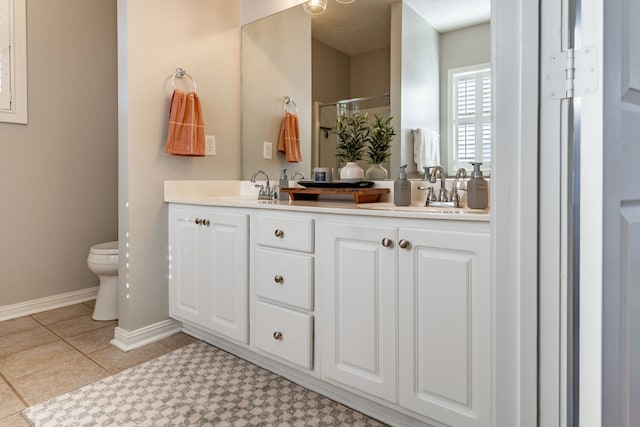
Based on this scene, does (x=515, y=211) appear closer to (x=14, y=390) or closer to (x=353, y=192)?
(x=353, y=192)

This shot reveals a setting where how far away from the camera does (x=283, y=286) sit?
5.67ft

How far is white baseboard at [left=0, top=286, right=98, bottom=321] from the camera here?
2.62 meters

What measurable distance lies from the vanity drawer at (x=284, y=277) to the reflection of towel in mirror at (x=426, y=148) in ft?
2.45

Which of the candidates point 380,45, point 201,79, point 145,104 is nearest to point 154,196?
point 145,104

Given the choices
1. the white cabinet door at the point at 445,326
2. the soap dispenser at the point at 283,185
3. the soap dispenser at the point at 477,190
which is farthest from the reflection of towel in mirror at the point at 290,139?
the white cabinet door at the point at 445,326

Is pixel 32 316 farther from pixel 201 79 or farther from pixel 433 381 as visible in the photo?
pixel 433 381

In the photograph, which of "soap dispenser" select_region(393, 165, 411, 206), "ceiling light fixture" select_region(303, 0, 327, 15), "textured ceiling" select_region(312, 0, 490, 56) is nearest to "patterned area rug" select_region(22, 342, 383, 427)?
"soap dispenser" select_region(393, 165, 411, 206)

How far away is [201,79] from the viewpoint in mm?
2506

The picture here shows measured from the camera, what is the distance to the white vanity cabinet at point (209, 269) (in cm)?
193

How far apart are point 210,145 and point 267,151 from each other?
365 mm

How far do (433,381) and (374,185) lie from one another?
1.05m

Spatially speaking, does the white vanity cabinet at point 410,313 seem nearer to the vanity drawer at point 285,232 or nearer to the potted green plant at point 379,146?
the vanity drawer at point 285,232

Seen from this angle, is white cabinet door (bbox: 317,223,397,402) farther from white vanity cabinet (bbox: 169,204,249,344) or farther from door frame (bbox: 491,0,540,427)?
door frame (bbox: 491,0,540,427)

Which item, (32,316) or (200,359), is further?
(32,316)
